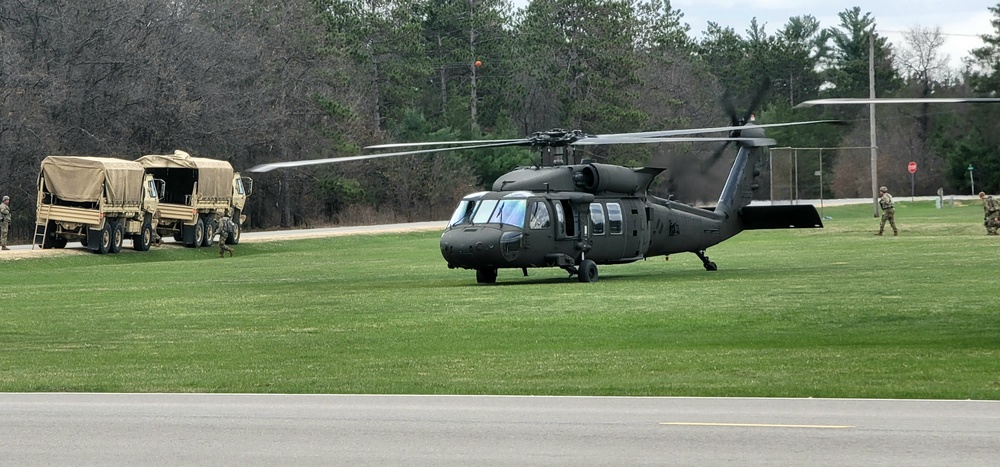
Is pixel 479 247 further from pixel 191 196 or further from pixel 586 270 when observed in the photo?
pixel 191 196

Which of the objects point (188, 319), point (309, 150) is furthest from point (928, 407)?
point (309, 150)

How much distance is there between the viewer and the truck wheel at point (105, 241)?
46844 mm

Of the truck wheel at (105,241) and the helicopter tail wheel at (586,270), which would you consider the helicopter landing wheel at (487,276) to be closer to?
the helicopter tail wheel at (586,270)

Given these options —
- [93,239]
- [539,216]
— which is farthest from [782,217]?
[93,239]

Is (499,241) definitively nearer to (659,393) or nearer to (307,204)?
(659,393)

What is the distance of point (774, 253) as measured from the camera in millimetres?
42531

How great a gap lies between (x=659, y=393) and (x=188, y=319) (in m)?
11.7

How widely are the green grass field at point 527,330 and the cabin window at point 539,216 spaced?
4.20 ft

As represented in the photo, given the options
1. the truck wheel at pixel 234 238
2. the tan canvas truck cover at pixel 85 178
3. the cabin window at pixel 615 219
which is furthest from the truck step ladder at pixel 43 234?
the cabin window at pixel 615 219

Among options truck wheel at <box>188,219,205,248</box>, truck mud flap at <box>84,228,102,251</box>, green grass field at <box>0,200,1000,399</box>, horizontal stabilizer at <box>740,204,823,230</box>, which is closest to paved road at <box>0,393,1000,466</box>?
green grass field at <box>0,200,1000,399</box>

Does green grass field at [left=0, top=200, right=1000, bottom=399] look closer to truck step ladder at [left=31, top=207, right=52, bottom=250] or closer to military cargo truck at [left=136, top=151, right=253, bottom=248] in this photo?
truck step ladder at [left=31, top=207, right=52, bottom=250]

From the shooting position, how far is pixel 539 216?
28578 mm

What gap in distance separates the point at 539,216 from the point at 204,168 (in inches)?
1142

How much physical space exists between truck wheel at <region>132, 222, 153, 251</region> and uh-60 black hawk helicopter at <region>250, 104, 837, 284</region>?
22251 millimetres
